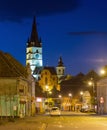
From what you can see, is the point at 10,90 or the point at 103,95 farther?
the point at 103,95

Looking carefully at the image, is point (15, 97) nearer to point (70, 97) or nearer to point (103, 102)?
point (103, 102)

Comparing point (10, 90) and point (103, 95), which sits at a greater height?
point (10, 90)

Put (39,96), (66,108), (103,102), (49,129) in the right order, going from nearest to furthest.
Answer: (49,129), (103,102), (39,96), (66,108)

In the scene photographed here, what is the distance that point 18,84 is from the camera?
74.6 meters

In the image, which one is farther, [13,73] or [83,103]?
[83,103]

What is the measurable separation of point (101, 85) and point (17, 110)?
167 feet

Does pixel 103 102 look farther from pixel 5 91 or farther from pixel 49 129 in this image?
pixel 49 129

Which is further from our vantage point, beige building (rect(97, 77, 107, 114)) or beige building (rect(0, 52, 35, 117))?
beige building (rect(97, 77, 107, 114))

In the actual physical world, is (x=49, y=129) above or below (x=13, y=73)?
below

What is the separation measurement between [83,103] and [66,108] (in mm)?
25195

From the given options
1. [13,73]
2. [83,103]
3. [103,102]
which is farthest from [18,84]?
[83,103]

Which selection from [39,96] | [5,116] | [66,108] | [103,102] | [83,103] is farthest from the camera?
[66,108]

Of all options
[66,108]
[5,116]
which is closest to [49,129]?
[5,116]

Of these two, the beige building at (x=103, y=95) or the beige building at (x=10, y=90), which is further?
the beige building at (x=103, y=95)
